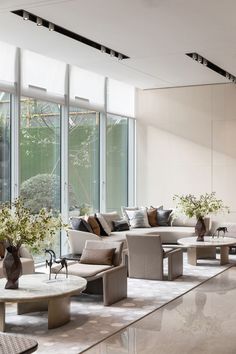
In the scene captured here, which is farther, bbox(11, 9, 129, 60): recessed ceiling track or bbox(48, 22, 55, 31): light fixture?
bbox(48, 22, 55, 31): light fixture

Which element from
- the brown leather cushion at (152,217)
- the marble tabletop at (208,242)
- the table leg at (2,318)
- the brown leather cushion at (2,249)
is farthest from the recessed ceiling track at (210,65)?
the table leg at (2,318)

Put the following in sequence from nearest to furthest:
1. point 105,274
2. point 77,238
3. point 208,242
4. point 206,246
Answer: point 105,274 < point 206,246 < point 77,238 < point 208,242

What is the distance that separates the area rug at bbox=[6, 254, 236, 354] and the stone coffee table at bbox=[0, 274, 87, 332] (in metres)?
0.09

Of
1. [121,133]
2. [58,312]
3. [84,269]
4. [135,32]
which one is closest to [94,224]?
[84,269]

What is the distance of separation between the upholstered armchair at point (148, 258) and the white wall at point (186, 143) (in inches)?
164

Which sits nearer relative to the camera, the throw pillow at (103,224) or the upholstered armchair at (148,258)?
the upholstered armchair at (148,258)

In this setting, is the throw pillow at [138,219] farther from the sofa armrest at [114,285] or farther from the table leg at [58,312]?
the table leg at [58,312]

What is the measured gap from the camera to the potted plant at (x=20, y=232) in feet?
18.3

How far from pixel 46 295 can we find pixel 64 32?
4132mm

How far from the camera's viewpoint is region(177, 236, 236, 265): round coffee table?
30.2 feet

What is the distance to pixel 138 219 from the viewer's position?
38.8 feet

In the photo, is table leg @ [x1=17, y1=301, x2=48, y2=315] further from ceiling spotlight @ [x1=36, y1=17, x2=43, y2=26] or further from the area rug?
ceiling spotlight @ [x1=36, y1=17, x2=43, y2=26]

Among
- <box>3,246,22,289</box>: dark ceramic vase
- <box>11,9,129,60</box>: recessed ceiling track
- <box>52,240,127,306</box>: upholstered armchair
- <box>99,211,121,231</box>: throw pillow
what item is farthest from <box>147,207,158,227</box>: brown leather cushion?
<box>3,246,22,289</box>: dark ceramic vase

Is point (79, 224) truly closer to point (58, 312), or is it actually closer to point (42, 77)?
point (42, 77)
